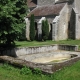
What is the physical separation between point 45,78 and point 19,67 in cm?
249

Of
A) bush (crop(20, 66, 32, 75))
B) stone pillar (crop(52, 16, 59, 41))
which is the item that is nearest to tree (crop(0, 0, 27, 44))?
bush (crop(20, 66, 32, 75))

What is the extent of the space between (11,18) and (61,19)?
1921cm

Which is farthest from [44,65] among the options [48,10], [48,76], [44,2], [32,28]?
[44,2]

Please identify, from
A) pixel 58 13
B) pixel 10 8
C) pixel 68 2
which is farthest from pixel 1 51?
pixel 68 2

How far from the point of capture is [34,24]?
34.0m

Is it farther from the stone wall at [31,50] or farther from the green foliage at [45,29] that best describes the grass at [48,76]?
the green foliage at [45,29]

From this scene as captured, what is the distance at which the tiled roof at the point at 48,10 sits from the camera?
3253 cm

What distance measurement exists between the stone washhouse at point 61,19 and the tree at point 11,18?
610 inches

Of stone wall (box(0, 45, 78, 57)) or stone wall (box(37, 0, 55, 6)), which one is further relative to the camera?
stone wall (box(37, 0, 55, 6))

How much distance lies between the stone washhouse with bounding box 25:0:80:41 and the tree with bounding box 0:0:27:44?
15.5 m

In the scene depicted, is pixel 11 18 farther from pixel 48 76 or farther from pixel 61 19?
pixel 61 19

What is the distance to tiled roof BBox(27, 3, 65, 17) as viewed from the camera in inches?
1281

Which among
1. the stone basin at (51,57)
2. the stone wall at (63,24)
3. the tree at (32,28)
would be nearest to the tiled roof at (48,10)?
the stone wall at (63,24)

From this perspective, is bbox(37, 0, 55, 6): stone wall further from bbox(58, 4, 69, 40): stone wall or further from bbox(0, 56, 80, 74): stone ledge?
bbox(0, 56, 80, 74): stone ledge
